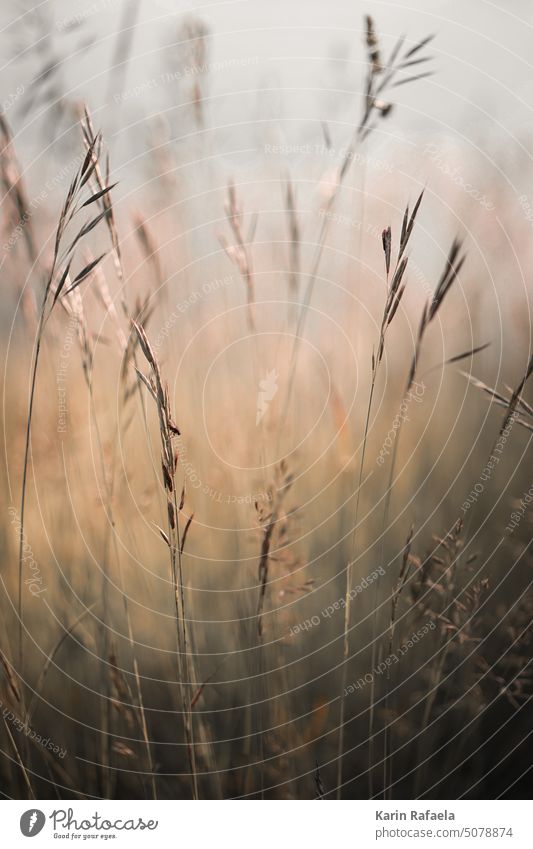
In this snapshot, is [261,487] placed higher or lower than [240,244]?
lower

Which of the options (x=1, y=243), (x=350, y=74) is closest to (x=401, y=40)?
(x=350, y=74)
